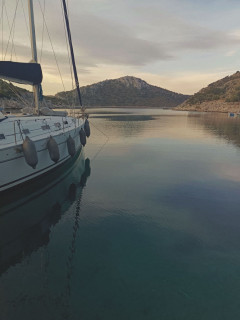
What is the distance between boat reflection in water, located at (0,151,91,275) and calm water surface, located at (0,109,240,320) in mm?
43

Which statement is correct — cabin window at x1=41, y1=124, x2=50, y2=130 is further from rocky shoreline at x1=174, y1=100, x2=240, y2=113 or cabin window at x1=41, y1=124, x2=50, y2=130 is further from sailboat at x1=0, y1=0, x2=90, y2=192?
rocky shoreline at x1=174, y1=100, x2=240, y2=113

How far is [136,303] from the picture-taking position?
5211 mm

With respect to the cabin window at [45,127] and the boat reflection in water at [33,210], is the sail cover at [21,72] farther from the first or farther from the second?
the boat reflection in water at [33,210]

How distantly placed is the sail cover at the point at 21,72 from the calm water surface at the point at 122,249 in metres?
6.63

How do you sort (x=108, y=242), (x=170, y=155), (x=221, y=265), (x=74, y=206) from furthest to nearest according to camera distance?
(x=170, y=155), (x=74, y=206), (x=108, y=242), (x=221, y=265)

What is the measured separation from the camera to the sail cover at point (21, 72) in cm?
1359

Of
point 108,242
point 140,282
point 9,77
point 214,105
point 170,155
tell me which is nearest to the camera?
point 140,282

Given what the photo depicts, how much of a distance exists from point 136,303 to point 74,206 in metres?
6.03

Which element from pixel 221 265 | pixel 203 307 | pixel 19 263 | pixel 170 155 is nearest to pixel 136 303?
pixel 203 307

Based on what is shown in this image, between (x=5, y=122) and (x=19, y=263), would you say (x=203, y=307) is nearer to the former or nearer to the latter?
(x=19, y=263)

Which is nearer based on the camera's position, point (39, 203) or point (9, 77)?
point (39, 203)

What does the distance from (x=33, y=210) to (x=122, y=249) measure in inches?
191

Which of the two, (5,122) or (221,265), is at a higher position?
(5,122)

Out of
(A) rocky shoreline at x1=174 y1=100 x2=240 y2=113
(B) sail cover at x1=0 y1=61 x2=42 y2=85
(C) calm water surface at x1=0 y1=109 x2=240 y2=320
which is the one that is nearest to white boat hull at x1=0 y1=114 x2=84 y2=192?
(C) calm water surface at x1=0 y1=109 x2=240 y2=320
